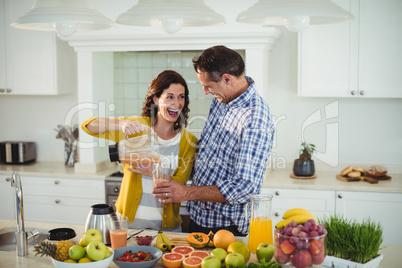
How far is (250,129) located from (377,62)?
1808 millimetres

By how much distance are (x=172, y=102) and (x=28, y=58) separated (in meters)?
2.05

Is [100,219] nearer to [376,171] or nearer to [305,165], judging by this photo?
[305,165]

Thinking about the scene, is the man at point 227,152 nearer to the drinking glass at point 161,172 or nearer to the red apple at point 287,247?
the drinking glass at point 161,172

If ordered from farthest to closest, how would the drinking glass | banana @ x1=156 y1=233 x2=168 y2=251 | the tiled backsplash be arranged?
the tiled backsplash, the drinking glass, banana @ x1=156 y1=233 x2=168 y2=251

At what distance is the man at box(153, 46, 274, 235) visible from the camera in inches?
86.8

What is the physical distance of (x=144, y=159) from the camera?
232cm

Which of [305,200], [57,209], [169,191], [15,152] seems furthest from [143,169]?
[15,152]

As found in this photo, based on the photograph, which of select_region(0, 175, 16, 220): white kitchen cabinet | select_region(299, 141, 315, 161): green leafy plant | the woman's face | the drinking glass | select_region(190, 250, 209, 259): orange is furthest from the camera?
select_region(0, 175, 16, 220): white kitchen cabinet

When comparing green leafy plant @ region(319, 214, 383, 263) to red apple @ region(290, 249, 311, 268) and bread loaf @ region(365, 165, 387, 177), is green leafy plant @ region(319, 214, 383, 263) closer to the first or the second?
red apple @ region(290, 249, 311, 268)

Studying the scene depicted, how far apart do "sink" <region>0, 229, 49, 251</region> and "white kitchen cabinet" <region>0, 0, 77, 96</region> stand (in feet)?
6.48

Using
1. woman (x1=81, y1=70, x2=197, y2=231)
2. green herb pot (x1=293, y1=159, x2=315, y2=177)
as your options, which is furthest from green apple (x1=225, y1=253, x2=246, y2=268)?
green herb pot (x1=293, y1=159, x2=315, y2=177)

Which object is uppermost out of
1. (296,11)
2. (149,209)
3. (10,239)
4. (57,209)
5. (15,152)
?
(296,11)

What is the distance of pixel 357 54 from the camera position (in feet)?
11.6

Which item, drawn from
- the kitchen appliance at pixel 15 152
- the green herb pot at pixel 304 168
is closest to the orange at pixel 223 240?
the green herb pot at pixel 304 168
